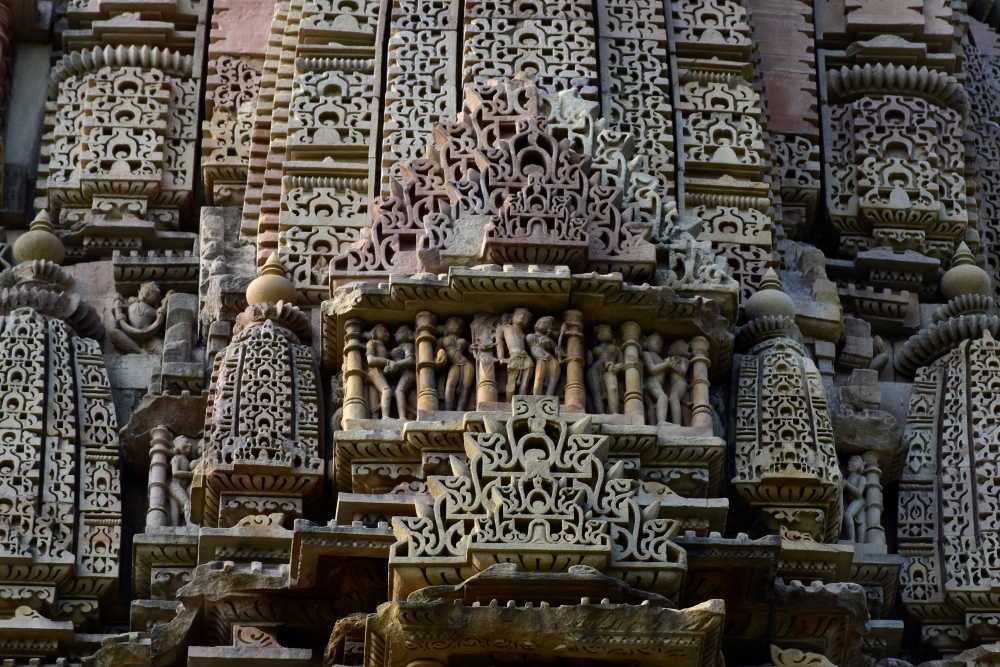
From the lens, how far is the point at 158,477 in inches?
502

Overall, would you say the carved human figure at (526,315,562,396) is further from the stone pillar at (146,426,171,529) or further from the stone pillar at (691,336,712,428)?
the stone pillar at (146,426,171,529)

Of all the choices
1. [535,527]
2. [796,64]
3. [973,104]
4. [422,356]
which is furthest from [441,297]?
[973,104]

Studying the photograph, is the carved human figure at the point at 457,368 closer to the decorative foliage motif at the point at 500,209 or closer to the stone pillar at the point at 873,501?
the decorative foliage motif at the point at 500,209

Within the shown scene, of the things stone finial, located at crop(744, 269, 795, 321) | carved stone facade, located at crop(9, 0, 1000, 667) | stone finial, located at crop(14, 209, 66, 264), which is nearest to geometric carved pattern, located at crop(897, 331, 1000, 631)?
carved stone facade, located at crop(9, 0, 1000, 667)

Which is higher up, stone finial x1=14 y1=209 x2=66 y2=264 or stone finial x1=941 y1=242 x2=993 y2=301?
stone finial x1=14 y1=209 x2=66 y2=264

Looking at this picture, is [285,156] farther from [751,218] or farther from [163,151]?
[751,218]

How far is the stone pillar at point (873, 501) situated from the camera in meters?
13.0

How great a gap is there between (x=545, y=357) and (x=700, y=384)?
2.71 ft

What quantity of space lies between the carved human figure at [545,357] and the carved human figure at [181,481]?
6.11ft

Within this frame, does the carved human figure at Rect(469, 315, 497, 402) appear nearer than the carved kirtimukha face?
Yes

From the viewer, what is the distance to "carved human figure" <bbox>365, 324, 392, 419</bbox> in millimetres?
12453

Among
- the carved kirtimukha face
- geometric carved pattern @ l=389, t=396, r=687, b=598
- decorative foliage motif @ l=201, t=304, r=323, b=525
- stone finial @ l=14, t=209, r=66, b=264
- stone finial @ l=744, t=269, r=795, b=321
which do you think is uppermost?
stone finial @ l=14, t=209, r=66, b=264

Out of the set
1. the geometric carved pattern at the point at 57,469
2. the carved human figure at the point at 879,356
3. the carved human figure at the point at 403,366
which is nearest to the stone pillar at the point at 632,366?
the carved human figure at the point at 403,366

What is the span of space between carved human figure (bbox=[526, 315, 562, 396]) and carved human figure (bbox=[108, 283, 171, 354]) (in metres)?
2.37
